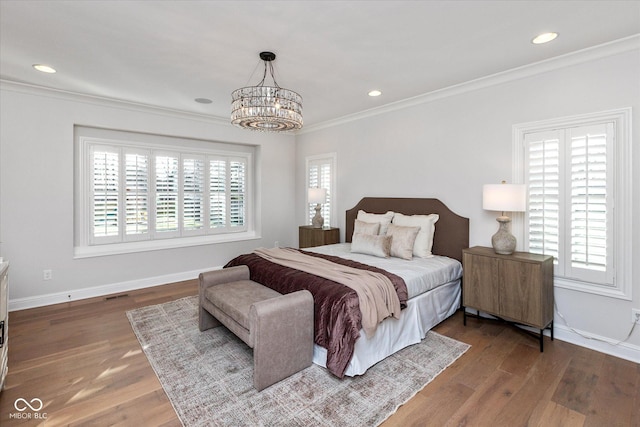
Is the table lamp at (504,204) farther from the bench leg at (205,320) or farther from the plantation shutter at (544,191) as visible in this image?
the bench leg at (205,320)

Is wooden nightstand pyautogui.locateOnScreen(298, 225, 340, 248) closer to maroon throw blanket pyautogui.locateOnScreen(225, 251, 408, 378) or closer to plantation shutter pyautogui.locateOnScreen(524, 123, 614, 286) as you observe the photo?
maroon throw blanket pyautogui.locateOnScreen(225, 251, 408, 378)

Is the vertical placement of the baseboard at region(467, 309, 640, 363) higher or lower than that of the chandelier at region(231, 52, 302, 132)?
lower

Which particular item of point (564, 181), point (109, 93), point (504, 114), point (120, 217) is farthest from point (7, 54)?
point (564, 181)

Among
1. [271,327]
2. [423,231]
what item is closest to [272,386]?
[271,327]

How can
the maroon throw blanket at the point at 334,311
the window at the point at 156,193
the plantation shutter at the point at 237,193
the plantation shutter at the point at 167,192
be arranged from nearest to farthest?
the maroon throw blanket at the point at 334,311 → the window at the point at 156,193 → the plantation shutter at the point at 167,192 → the plantation shutter at the point at 237,193

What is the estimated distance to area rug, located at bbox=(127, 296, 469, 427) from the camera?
6.37 feet

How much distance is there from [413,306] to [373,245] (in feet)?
3.15

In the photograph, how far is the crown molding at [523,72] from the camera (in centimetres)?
261

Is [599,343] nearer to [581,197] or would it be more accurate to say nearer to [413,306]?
[581,197]

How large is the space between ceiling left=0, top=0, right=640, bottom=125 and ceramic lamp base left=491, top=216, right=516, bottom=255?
61.3 inches

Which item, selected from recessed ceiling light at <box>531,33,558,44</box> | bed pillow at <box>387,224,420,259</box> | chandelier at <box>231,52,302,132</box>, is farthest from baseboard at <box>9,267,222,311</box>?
recessed ceiling light at <box>531,33,558,44</box>

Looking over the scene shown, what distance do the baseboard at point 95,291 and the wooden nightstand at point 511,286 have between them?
410 centimetres

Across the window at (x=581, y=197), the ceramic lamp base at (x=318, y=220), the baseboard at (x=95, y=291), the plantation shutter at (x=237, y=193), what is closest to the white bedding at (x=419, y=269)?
the window at (x=581, y=197)

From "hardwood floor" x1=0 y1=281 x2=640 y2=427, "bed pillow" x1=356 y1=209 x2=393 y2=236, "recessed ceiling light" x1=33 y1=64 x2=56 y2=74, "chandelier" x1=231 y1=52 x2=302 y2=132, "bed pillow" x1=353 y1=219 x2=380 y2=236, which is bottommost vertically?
"hardwood floor" x1=0 y1=281 x2=640 y2=427
